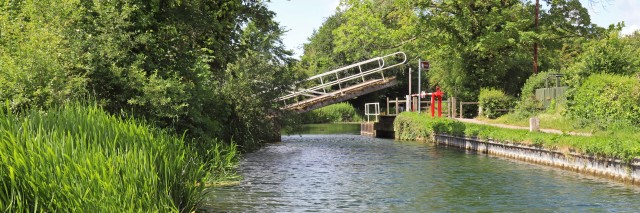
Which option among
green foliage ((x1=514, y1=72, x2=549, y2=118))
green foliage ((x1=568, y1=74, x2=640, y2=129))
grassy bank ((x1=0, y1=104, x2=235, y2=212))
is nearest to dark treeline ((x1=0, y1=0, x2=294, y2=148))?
grassy bank ((x1=0, y1=104, x2=235, y2=212))

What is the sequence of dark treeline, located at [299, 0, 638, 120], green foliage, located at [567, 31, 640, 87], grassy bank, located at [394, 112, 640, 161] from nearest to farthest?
1. grassy bank, located at [394, 112, 640, 161]
2. green foliage, located at [567, 31, 640, 87]
3. dark treeline, located at [299, 0, 638, 120]

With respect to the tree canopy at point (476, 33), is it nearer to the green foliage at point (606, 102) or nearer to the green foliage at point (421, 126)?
the green foliage at point (421, 126)

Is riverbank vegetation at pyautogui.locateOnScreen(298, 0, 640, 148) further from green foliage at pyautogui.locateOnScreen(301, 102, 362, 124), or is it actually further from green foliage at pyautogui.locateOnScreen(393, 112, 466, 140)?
green foliage at pyautogui.locateOnScreen(301, 102, 362, 124)

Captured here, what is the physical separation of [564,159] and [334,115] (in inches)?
1647

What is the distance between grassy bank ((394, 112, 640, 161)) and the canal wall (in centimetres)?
16

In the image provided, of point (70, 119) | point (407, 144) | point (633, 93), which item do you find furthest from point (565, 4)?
point (70, 119)

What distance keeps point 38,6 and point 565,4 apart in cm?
2970

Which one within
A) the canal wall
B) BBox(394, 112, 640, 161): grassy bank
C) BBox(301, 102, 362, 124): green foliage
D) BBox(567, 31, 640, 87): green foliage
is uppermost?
BBox(567, 31, 640, 87): green foliage

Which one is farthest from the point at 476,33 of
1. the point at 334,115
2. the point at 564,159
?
the point at 334,115

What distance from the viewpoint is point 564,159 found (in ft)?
68.8

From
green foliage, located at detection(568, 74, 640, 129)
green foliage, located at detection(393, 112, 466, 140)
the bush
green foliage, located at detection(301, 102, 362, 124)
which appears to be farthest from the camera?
green foliage, located at detection(301, 102, 362, 124)

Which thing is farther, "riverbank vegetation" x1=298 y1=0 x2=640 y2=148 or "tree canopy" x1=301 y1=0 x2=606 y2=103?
"tree canopy" x1=301 y1=0 x2=606 y2=103

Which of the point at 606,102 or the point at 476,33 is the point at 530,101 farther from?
the point at 606,102

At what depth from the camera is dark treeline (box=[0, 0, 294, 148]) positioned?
14289mm
